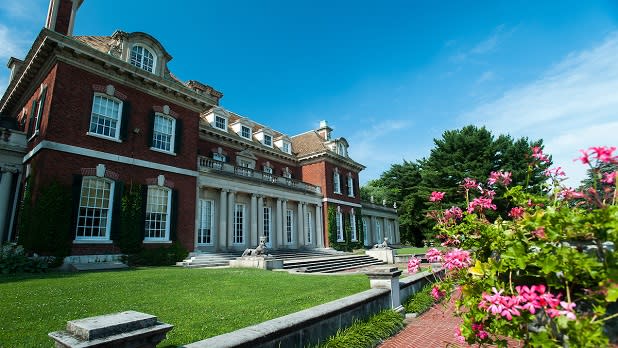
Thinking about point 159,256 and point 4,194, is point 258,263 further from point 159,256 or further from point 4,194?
point 4,194

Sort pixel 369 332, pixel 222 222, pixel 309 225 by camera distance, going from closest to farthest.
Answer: pixel 369 332
pixel 222 222
pixel 309 225

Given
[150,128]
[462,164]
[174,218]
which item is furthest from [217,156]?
[462,164]

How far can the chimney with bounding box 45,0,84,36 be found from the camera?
15.3 m

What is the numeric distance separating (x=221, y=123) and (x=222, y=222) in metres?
9.28

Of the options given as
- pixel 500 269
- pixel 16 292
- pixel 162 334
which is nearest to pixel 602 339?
pixel 500 269

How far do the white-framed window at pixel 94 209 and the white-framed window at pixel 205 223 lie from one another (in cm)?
573

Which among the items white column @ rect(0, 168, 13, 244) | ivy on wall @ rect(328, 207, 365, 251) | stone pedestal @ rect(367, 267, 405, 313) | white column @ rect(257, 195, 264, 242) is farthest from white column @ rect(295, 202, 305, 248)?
stone pedestal @ rect(367, 267, 405, 313)

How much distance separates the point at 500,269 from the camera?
302cm

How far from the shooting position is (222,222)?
20000mm

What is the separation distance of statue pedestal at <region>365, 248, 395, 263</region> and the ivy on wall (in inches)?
229

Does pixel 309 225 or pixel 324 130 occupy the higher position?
pixel 324 130

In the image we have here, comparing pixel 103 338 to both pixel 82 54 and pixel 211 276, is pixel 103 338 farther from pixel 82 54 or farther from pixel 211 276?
pixel 82 54

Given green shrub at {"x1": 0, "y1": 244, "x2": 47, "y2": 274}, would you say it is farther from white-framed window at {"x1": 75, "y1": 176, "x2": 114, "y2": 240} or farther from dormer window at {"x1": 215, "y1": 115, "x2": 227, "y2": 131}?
dormer window at {"x1": 215, "y1": 115, "x2": 227, "y2": 131}

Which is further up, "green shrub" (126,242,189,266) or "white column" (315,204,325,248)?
"white column" (315,204,325,248)
